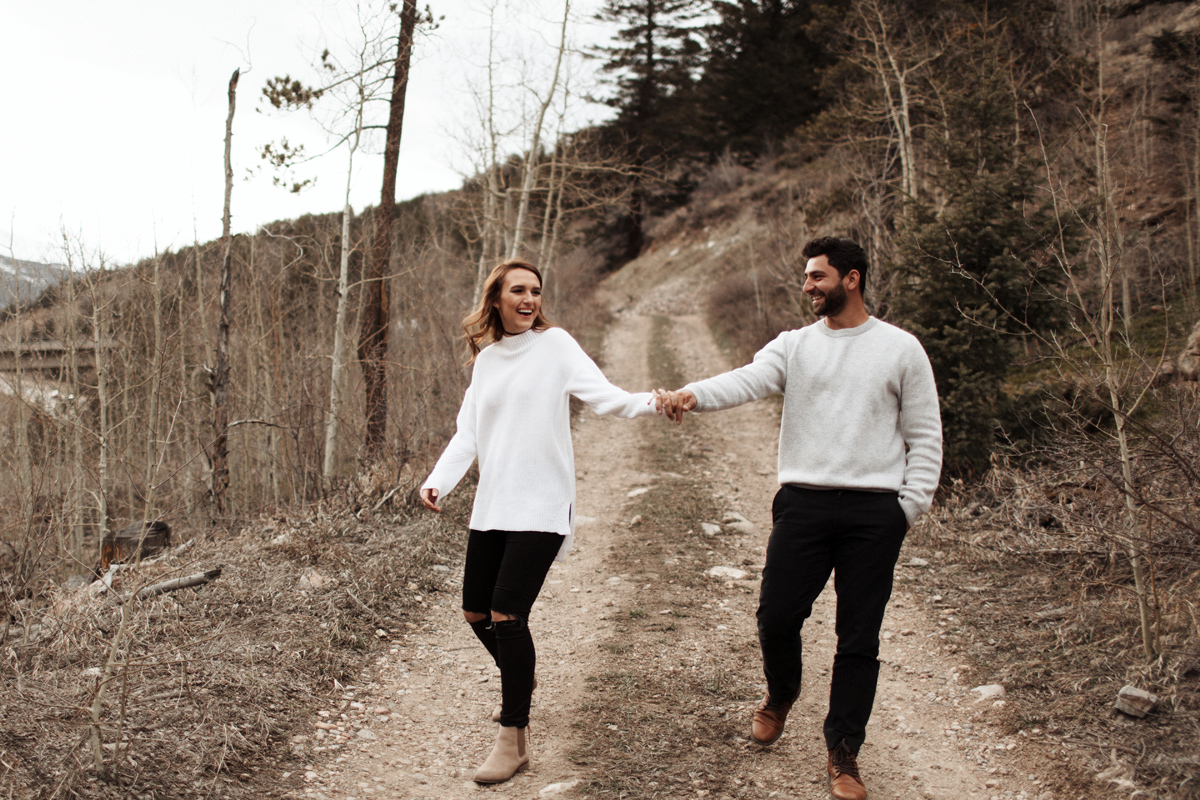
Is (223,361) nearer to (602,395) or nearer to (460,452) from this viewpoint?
(460,452)

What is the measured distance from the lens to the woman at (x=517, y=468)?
313 centimetres

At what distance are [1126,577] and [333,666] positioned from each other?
16.0 ft

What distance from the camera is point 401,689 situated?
171 inches

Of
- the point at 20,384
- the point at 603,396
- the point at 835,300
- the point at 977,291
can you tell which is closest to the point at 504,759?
the point at 603,396

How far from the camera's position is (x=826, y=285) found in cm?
311

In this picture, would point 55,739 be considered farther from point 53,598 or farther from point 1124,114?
point 1124,114

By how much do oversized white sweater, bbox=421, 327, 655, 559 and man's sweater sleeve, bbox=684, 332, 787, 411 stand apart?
23 cm

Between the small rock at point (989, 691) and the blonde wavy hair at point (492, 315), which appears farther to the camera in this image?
the small rock at point (989, 691)

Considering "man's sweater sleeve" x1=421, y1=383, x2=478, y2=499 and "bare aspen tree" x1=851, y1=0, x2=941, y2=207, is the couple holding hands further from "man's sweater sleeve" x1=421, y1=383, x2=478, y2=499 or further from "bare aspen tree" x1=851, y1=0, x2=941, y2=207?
"bare aspen tree" x1=851, y1=0, x2=941, y2=207

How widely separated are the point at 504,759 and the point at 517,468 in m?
1.24

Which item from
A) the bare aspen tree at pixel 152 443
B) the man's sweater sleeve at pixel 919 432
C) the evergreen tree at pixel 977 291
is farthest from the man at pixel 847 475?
the evergreen tree at pixel 977 291

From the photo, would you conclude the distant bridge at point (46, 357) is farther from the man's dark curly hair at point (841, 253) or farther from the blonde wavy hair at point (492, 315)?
the man's dark curly hair at point (841, 253)

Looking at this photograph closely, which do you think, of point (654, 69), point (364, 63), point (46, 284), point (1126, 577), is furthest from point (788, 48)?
point (1126, 577)

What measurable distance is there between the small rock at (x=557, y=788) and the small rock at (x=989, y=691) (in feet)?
7.40
